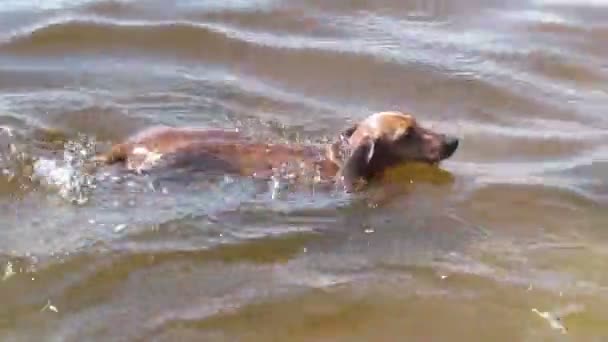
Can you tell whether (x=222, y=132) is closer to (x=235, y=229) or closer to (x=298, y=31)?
(x=235, y=229)

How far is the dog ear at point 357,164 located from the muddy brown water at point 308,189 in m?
0.16

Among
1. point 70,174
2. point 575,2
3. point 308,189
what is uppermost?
point 575,2

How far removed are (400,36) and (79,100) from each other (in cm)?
383

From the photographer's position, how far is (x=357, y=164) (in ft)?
24.0

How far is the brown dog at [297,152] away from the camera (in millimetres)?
7023

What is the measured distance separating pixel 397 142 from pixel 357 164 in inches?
19.2

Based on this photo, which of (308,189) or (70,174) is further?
(308,189)

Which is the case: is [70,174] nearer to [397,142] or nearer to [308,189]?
[308,189]

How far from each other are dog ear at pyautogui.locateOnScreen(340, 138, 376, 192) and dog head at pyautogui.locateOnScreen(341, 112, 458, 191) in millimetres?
81

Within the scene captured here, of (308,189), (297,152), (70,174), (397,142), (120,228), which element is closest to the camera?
(120,228)

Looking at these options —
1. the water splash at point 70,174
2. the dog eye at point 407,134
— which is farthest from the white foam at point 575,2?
the water splash at point 70,174

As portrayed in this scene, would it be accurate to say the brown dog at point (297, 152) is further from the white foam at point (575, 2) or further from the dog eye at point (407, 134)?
the white foam at point (575, 2)

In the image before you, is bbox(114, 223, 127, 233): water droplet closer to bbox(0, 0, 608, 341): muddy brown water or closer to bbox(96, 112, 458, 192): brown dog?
bbox(0, 0, 608, 341): muddy brown water

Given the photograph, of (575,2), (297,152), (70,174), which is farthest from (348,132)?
(575,2)
